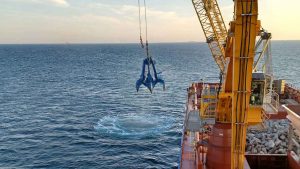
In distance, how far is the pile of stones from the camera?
3055 cm

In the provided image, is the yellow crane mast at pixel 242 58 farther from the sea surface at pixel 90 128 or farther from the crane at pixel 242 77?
the sea surface at pixel 90 128

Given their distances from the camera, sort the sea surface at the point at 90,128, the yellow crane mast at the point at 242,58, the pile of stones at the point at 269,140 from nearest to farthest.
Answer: the yellow crane mast at the point at 242,58
the pile of stones at the point at 269,140
the sea surface at the point at 90,128

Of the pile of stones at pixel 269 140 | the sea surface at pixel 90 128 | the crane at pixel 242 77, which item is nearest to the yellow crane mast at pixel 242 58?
the crane at pixel 242 77

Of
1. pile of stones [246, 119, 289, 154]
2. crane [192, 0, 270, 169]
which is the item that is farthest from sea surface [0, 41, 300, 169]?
crane [192, 0, 270, 169]

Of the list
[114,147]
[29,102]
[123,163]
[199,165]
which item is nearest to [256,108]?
[199,165]

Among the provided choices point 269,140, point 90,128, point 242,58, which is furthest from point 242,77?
point 90,128

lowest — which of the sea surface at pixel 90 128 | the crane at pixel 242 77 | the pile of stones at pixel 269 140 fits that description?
the sea surface at pixel 90 128

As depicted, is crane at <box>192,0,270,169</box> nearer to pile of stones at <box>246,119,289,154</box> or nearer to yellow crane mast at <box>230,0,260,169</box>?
yellow crane mast at <box>230,0,260,169</box>

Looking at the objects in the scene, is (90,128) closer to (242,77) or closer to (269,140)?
(269,140)

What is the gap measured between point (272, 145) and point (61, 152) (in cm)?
2316

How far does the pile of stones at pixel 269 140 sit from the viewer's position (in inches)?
1203

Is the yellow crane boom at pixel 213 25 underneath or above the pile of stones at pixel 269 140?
above

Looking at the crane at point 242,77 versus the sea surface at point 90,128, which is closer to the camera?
the crane at point 242,77

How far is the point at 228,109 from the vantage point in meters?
23.2
